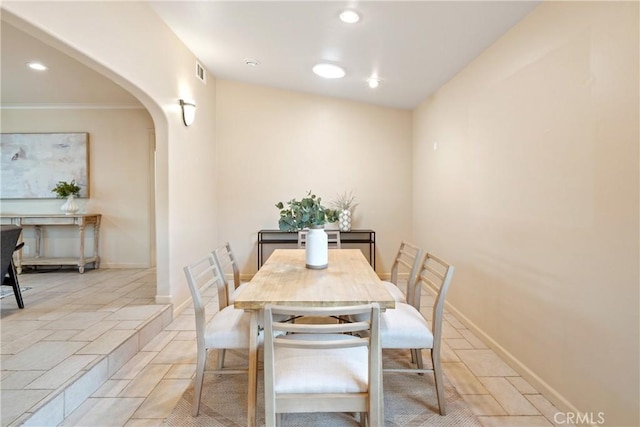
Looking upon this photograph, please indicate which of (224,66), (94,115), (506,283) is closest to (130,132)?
(94,115)

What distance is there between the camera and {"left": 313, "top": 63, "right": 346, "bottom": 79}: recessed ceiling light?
3.42 m

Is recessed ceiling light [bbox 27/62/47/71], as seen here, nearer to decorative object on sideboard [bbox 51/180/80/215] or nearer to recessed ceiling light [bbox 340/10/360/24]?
decorative object on sideboard [bbox 51/180/80/215]

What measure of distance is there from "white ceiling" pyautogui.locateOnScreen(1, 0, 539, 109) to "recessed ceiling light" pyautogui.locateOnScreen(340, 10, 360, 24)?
5cm

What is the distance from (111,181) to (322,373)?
15.3 ft

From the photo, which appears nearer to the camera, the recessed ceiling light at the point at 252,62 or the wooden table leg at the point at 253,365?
the wooden table leg at the point at 253,365

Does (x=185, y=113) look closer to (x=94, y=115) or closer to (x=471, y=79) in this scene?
(x=94, y=115)

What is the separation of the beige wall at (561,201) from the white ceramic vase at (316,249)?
4.26 feet

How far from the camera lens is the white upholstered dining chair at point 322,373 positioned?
123 centimetres

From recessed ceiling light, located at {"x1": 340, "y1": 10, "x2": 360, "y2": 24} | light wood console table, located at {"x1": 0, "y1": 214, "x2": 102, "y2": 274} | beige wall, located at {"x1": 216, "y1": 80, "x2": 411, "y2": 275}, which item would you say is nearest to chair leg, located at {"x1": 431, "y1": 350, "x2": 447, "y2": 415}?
recessed ceiling light, located at {"x1": 340, "y1": 10, "x2": 360, "y2": 24}

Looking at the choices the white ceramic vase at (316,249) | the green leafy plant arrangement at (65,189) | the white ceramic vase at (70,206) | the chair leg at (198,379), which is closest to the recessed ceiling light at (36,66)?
the green leafy plant arrangement at (65,189)

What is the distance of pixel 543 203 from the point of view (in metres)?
1.93

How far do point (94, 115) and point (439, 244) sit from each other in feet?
16.3

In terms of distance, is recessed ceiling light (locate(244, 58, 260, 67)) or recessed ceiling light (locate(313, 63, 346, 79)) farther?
recessed ceiling light (locate(244, 58, 260, 67))

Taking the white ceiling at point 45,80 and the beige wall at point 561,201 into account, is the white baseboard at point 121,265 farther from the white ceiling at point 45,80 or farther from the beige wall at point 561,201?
the beige wall at point 561,201
